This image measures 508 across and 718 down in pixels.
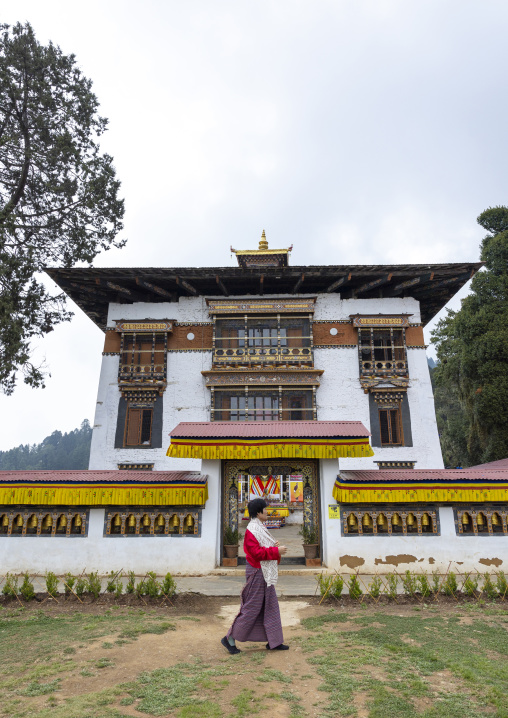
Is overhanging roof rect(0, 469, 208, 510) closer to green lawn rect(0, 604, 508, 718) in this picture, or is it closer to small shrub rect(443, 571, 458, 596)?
green lawn rect(0, 604, 508, 718)

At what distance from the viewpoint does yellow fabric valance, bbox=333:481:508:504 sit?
353 inches

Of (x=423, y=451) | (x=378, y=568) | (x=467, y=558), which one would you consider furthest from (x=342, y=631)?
(x=423, y=451)

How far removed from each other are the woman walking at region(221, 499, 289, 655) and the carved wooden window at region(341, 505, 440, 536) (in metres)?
4.53

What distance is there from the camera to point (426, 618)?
5852mm

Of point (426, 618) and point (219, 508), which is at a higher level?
point (219, 508)

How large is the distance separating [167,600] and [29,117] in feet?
54.5

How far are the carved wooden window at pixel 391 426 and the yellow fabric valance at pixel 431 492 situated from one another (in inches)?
307

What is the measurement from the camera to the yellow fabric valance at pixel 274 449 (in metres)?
9.21

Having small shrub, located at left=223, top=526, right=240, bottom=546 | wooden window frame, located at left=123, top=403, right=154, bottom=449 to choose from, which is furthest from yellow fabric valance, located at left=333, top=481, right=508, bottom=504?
wooden window frame, located at left=123, top=403, right=154, bottom=449

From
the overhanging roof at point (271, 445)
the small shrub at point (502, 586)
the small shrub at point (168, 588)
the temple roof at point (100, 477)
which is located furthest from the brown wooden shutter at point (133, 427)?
the small shrub at point (502, 586)

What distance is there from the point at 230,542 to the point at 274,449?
2.26m

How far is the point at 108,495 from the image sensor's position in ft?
29.8

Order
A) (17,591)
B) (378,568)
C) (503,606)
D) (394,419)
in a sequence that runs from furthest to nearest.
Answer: (394,419) < (378,568) < (17,591) < (503,606)

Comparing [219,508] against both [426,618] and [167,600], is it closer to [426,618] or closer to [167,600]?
[167,600]
